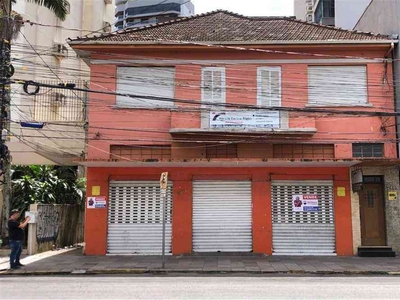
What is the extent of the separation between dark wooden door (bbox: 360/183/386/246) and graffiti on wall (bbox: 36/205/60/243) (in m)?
11.5

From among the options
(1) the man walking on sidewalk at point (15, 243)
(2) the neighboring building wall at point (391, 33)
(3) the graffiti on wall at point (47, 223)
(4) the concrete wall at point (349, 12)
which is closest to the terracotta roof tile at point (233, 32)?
(2) the neighboring building wall at point (391, 33)

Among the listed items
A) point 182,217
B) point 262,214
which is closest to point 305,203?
point 262,214

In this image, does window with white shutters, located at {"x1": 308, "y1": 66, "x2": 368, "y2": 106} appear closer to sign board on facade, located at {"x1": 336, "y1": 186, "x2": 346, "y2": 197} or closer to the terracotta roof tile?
the terracotta roof tile

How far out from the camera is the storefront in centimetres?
1548

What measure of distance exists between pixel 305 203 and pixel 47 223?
947cm

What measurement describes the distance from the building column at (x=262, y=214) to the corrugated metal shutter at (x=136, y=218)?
9.98 ft

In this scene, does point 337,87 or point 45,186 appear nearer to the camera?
point 337,87

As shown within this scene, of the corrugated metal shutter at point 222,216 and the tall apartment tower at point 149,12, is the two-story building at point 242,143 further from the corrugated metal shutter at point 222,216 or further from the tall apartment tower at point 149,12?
the tall apartment tower at point 149,12

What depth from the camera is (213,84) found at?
53.6 ft

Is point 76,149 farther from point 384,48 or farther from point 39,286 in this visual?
point 384,48

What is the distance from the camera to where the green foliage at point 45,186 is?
17359 mm

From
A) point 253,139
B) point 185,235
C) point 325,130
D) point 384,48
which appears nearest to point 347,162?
point 325,130

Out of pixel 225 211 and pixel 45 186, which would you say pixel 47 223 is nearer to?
pixel 45 186

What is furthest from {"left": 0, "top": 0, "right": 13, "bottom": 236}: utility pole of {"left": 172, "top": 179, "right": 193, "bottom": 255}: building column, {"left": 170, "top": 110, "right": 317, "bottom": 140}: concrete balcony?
{"left": 172, "top": 179, "right": 193, "bottom": 255}: building column
